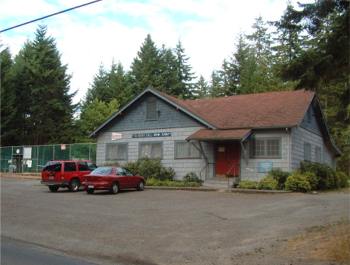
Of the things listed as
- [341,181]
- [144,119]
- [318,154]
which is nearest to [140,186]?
[144,119]

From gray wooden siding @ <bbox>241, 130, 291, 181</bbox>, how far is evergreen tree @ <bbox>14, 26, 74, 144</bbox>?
36.4m

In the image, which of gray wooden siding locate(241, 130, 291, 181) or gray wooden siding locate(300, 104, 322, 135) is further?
gray wooden siding locate(300, 104, 322, 135)

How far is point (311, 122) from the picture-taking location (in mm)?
33688

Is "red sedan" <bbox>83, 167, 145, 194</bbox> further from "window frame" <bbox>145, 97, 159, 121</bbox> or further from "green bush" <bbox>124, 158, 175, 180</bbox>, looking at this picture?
"window frame" <bbox>145, 97, 159, 121</bbox>

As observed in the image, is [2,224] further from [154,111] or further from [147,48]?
[147,48]

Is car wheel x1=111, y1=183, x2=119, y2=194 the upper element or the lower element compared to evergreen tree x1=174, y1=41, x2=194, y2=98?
lower

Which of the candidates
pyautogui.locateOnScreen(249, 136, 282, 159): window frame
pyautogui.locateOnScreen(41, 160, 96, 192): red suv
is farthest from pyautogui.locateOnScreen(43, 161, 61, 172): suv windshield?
pyautogui.locateOnScreen(249, 136, 282, 159): window frame

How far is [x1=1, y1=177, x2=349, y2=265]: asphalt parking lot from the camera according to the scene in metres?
11.7

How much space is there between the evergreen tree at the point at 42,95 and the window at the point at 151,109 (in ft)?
96.2

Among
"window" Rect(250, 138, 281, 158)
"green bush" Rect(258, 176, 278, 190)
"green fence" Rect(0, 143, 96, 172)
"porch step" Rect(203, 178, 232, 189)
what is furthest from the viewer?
"green fence" Rect(0, 143, 96, 172)

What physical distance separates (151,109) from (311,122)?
412 inches

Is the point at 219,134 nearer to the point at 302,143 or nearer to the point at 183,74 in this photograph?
the point at 302,143

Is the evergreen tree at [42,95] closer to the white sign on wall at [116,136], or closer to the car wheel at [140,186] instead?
the white sign on wall at [116,136]

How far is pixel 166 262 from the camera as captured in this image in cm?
1112
